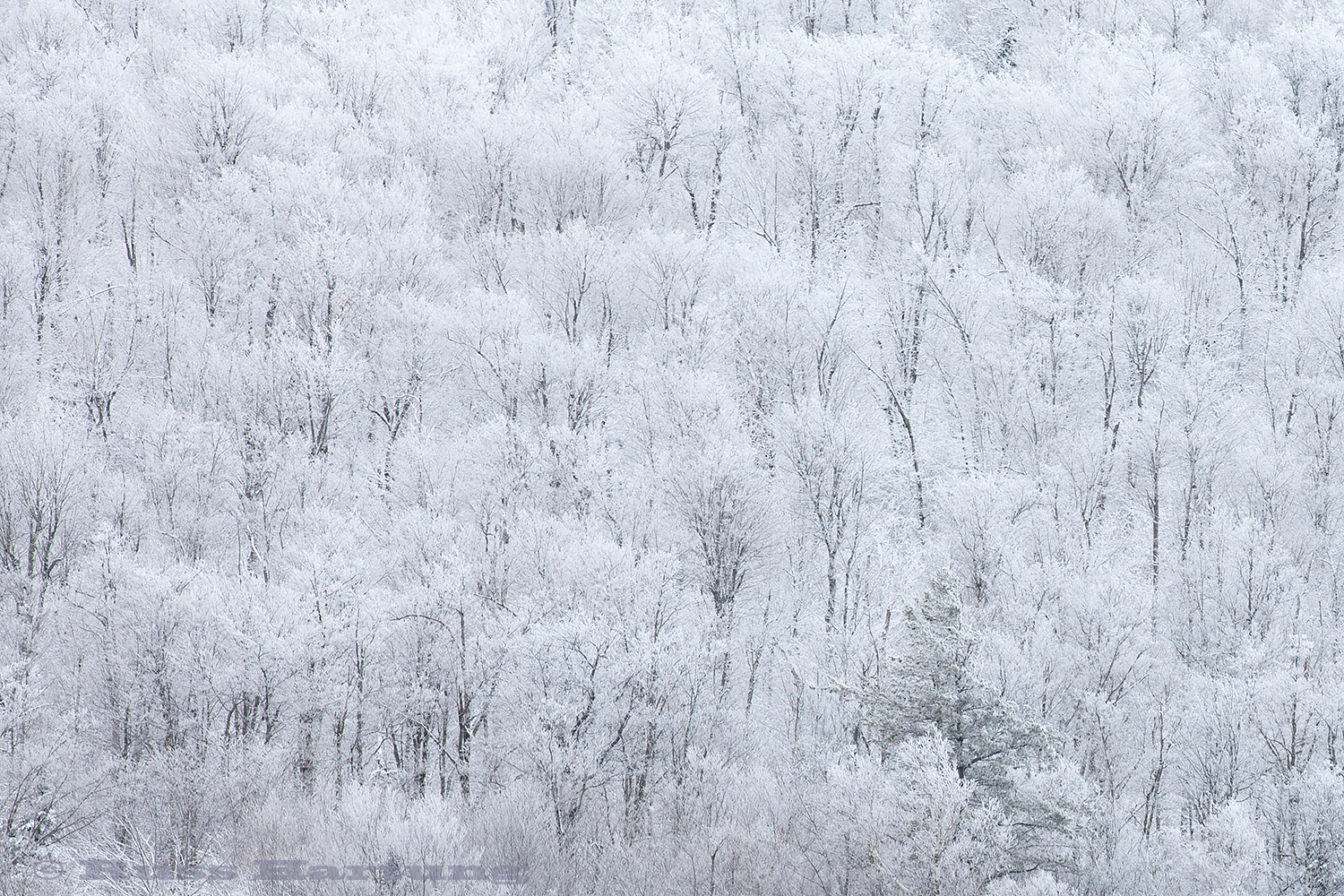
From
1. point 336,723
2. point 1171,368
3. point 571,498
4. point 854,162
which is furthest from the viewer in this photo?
point 854,162

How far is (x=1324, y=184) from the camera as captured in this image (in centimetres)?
5384

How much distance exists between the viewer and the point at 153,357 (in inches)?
1827

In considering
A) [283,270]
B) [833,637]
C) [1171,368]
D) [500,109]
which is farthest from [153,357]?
[1171,368]

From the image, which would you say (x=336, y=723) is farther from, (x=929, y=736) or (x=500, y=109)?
(x=500, y=109)

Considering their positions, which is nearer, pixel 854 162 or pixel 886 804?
pixel 886 804

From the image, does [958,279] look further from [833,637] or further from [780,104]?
[833,637]

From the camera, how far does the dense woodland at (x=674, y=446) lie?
27.8m

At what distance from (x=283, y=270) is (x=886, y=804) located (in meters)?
35.1

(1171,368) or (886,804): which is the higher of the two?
(1171,368)

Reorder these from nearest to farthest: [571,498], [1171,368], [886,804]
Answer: [886,804] < [571,498] < [1171,368]

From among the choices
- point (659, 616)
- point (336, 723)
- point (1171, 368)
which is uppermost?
point (1171, 368)

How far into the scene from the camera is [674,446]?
43.2 meters

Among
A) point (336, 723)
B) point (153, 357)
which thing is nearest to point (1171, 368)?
point (336, 723)

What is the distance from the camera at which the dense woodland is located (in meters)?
27.8
